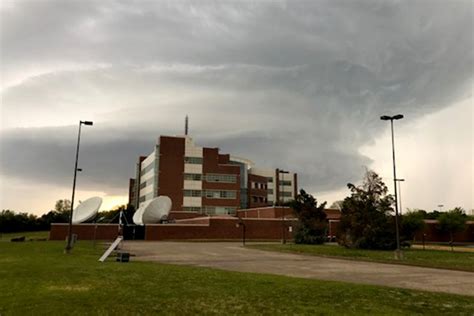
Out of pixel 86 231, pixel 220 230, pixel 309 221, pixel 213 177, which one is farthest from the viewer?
pixel 213 177

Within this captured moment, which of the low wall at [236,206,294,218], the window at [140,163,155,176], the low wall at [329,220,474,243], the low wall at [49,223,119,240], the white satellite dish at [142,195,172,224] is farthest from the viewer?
the window at [140,163,155,176]

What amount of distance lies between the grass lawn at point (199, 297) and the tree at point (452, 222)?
2176 inches

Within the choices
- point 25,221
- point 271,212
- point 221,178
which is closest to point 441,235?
point 271,212

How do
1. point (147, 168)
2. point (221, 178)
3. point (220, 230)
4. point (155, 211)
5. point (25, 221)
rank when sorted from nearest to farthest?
point (220, 230)
point (155, 211)
point (25, 221)
point (221, 178)
point (147, 168)

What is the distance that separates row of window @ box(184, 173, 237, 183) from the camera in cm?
9581

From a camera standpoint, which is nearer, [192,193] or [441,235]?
[441,235]

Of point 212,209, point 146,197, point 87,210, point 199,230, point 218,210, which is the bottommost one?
point 199,230

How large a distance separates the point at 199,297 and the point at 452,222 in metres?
60.4

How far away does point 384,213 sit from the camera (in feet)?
141

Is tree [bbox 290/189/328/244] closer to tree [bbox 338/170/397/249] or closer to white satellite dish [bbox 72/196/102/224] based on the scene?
tree [bbox 338/170/397/249]

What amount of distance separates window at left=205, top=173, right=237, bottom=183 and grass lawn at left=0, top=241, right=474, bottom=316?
8036 cm

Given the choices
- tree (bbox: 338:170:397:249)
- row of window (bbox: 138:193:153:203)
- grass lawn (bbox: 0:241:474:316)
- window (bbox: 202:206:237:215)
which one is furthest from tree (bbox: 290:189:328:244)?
row of window (bbox: 138:193:153:203)

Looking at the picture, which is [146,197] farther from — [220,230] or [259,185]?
[220,230]

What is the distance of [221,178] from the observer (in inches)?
3839
